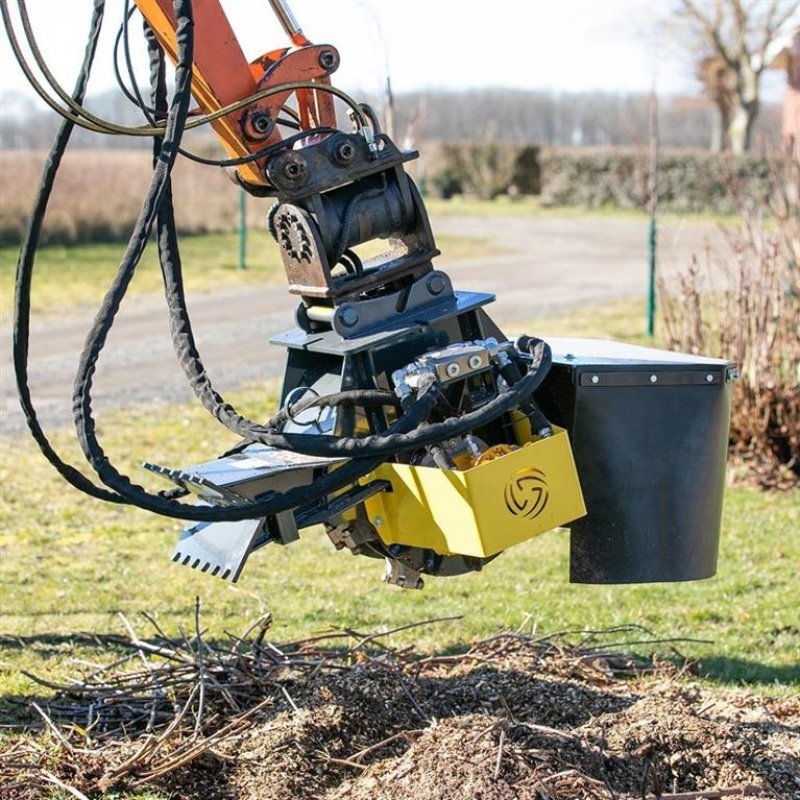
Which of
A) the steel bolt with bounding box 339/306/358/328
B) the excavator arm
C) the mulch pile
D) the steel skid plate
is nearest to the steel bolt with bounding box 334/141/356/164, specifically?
the excavator arm

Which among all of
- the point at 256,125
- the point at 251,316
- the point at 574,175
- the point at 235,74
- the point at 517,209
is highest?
the point at 235,74

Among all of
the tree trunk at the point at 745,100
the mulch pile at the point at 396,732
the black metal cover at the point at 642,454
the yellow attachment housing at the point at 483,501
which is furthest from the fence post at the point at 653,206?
the tree trunk at the point at 745,100

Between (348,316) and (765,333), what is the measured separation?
5269 millimetres

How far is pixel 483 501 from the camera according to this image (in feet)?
10.9

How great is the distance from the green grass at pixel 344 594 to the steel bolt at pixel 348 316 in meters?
2.35

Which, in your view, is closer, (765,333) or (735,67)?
(765,333)

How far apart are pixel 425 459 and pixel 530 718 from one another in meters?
1.25

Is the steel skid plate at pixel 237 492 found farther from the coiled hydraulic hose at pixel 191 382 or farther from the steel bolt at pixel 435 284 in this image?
the steel bolt at pixel 435 284

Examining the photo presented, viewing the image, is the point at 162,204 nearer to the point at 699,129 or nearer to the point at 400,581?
the point at 400,581

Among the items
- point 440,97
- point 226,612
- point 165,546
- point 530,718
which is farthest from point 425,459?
point 440,97

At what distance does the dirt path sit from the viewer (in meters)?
11.4

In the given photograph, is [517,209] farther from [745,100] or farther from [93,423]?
[93,423]

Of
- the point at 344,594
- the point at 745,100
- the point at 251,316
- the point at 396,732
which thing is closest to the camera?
the point at 396,732

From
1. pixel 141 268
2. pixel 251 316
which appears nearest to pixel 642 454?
pixel 251 316
